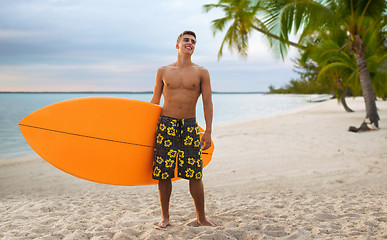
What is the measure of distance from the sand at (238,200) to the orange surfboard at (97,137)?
0.49 m

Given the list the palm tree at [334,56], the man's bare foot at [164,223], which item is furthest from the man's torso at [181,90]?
the palm tree at [334,56]

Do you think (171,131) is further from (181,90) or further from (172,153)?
(181,90)

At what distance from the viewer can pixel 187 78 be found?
2432 millimetres

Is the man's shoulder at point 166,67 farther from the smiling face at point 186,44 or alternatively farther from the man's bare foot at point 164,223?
the man's bare foot at point 164,223

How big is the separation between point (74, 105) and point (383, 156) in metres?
5.32

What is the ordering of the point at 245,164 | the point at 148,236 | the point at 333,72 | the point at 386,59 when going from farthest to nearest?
the point at 333,72 < the point at 386,59 < the point at 245,164 < the point at 148,236

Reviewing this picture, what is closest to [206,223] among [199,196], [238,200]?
[199,196]

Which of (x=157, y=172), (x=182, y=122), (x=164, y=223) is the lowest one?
(x=164, y=223)

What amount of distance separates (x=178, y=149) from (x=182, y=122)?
0.22 metres

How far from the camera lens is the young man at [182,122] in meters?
2.41

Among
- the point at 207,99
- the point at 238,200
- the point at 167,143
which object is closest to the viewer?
the point at 167,143

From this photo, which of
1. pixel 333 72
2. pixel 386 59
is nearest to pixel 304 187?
pixel 386 59

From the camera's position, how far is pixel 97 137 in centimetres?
259

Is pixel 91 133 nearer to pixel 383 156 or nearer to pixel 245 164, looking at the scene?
pixel 245 164
